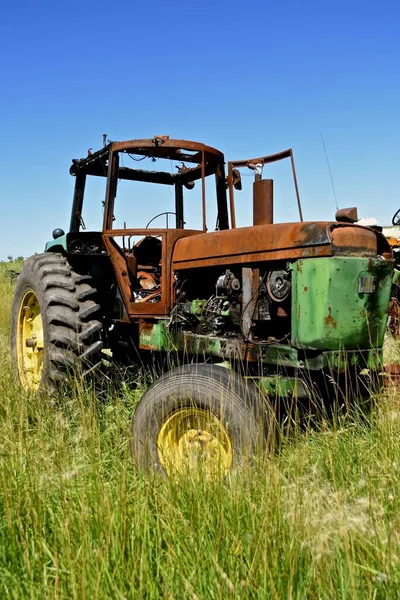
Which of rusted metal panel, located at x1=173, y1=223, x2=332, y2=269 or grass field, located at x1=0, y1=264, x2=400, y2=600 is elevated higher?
rusted metal panel, located at x1=173, y1=223, x2=332, y2=269

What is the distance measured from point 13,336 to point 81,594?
12.2ft

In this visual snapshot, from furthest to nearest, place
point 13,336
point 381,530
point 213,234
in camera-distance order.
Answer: point 13,336 → point 213,234 → point 381,530

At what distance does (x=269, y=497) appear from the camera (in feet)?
6.62

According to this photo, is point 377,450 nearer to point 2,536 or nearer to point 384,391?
point 384,391

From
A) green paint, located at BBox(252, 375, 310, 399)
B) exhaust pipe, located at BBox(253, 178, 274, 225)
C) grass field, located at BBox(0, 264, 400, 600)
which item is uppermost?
exhaust pipe, located at BBox(253, 178, 274, 225)

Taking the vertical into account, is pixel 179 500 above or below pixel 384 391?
below

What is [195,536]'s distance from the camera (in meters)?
1.91

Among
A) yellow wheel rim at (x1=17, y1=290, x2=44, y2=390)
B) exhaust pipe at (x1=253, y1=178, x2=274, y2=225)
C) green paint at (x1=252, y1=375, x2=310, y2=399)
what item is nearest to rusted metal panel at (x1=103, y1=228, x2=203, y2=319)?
exhaust pipe at (x1=253, y1=178, x2=274, y2=225)

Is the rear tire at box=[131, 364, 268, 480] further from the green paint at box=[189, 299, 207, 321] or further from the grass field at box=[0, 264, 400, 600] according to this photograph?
the green paint at box=[189, 299, 207, 321]

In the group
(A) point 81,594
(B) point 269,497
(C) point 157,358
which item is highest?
(C) point 157,358

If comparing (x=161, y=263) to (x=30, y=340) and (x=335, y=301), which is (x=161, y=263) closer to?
(x=30, y=340)

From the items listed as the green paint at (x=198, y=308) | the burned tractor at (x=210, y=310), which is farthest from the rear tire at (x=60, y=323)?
the green paint at (x=198, y=308)

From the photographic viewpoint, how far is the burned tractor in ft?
9.71

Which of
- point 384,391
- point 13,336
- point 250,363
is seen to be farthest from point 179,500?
point 13,336
